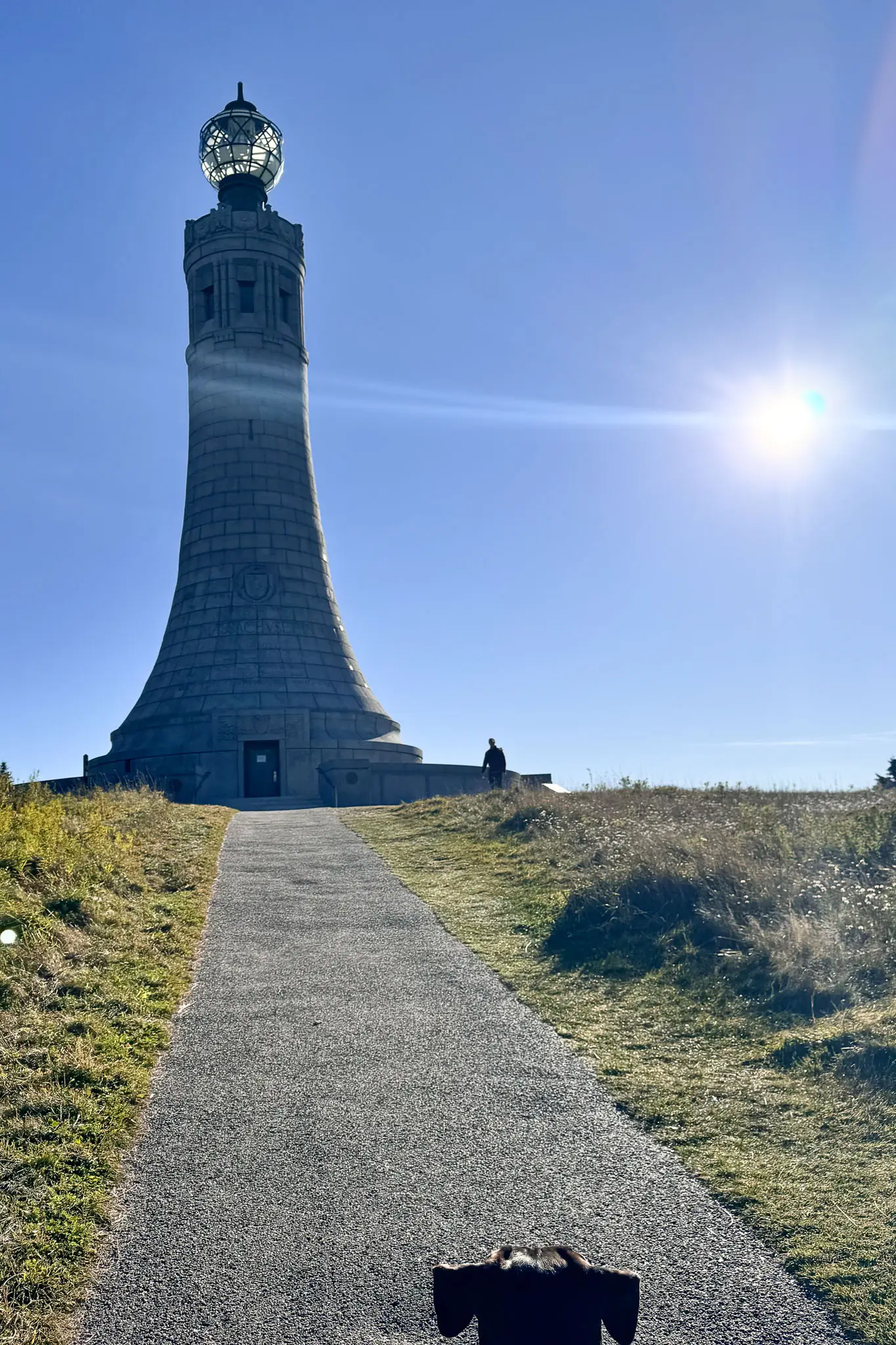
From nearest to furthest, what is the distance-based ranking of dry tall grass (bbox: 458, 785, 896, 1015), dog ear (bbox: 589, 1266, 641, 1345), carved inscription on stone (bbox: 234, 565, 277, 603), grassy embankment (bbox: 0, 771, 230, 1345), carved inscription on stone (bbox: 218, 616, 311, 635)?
dog ear (bbox: 589, 1266, 641, 1345) → grassy embankment (bbox: 0, 771, 230, 1345) → dry tall grass (bbox: 458, 785, 896, 1015) → carved inscription on stone (bbox: 218, 616, 311, 635) → carved inscription on stone (bbox: 234, 565, 277, 603)

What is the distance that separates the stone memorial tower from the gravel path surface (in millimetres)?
28736

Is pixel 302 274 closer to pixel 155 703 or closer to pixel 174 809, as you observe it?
pixel 155 703

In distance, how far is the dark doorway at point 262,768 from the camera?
36344 mm

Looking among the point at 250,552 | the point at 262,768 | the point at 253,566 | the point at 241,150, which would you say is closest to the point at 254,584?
the point at 253,566

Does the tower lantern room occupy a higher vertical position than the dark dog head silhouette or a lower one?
higher

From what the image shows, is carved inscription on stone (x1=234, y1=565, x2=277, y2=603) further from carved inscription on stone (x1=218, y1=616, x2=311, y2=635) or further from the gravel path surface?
the gravel path surface

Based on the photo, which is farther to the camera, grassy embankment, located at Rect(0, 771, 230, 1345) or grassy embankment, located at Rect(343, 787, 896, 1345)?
grassy embankment, located at Rect(343, 787, 896, 1345)

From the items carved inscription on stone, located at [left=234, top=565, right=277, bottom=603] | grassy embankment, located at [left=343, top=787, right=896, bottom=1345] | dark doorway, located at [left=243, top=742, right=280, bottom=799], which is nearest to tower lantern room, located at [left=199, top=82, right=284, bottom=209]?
carved inscription on stone, located at [left=234, top=565, right=277, bottom=603]

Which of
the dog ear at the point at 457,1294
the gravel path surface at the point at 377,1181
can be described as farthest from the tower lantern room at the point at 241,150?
the dog ear at the point at 457,1294

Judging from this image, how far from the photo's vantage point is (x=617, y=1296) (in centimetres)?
203

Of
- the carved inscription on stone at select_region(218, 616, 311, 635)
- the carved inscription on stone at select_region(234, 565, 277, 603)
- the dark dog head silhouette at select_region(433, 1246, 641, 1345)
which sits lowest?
the dark dog head silhouette at select_region(433, 1246, 641, 1345)

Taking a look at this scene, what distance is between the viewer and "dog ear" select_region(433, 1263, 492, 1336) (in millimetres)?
2002

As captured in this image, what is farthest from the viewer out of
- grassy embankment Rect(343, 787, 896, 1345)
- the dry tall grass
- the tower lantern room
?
the tower lantern room

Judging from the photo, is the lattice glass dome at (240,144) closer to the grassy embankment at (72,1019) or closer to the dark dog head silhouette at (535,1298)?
the grassy embankment at (72,1019)
